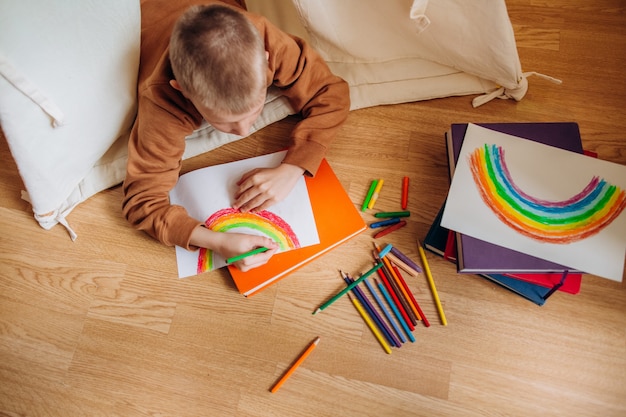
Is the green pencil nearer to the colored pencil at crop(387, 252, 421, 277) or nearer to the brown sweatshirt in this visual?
the brown sweatshirt

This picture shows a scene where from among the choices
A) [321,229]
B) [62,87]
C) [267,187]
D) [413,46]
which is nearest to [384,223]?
[321,229]

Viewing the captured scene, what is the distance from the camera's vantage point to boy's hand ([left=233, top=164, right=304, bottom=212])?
935 millimetres

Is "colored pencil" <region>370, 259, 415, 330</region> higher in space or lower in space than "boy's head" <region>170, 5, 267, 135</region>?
lower

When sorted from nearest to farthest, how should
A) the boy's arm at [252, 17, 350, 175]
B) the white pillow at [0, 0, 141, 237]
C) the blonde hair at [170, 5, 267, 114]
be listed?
the blonde hair at [170, 5, 267, 114] → the white pillow at [0, 0, 141, 237] → the boy's arm at [252, 17, 350, 175]

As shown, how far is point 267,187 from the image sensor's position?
93 cm

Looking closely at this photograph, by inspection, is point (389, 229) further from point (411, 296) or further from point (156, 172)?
point (156, 172)

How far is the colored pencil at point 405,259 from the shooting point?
3.00ft

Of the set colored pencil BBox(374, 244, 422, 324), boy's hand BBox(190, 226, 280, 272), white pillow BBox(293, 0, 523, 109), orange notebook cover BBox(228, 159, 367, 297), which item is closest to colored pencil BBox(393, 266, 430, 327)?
colored pencil BBox(374, 244, 422, 324)

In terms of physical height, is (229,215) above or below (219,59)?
below

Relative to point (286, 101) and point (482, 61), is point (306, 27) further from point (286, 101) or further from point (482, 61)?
point (482, 61)

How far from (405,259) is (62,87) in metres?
0.70

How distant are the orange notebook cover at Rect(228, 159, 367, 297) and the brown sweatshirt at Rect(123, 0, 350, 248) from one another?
45mm

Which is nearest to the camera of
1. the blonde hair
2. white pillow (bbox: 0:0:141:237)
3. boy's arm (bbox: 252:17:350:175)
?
the blonde hair

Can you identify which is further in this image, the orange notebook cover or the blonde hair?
the orange notebook cover
